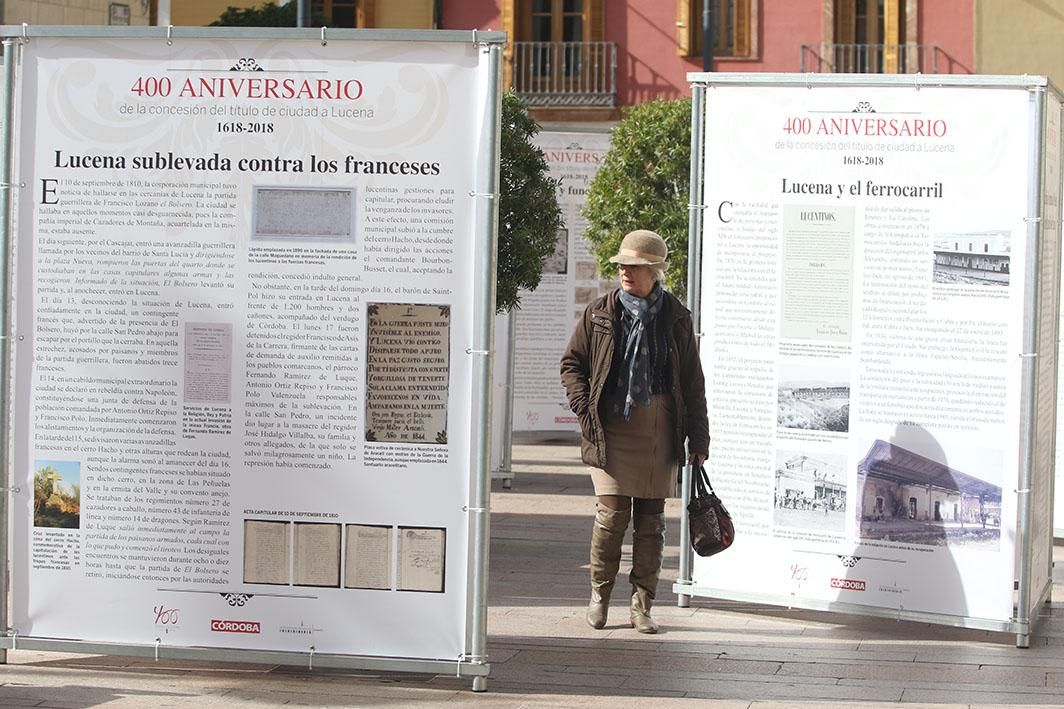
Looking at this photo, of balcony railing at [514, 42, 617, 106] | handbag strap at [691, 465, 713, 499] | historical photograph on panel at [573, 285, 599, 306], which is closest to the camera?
handbag strap at [691, 465, 713, 499]

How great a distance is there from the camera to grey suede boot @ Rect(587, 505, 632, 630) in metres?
8.59

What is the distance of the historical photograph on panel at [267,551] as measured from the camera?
7.24 meters

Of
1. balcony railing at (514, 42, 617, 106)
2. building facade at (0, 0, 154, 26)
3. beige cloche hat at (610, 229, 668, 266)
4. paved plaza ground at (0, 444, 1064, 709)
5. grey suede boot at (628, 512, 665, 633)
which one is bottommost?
paved plaza ground at (0, 444, 1064, 709)

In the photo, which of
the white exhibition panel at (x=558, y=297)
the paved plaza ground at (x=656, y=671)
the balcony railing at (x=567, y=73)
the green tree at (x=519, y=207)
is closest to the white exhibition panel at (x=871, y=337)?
the paved plaza ground at (x=656, y=671)

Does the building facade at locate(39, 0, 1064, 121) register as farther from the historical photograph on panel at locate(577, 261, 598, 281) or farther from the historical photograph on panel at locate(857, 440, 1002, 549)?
the historical photograph on panel at locate(857, 440, 1002, 549)

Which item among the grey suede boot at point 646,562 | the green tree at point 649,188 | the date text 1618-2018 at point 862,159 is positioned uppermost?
the green tree at point 649,188

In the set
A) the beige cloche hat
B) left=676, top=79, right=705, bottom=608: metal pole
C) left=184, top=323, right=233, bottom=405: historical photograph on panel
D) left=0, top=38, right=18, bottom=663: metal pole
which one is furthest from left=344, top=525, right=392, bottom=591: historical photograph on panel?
left=676, top=79, right=705, bottom=608: metal pole

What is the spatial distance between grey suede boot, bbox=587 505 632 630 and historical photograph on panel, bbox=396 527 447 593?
1.55 meters

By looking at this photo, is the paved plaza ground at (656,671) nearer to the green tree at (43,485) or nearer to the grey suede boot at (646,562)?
the grey suede boot at (646,562)

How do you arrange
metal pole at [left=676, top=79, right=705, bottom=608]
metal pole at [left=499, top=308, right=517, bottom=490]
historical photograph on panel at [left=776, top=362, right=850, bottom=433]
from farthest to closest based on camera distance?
metal pole at [left=499, top=308, right=517, bottom=490]
metal pole at [left=676, top=79, right=705, bottom=608]
historical photograph on panel at [left=776, top=362, right=850, bottom=433]

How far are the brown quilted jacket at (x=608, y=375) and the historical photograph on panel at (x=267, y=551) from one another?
169 centimetres

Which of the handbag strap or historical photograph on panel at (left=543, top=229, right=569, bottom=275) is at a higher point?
historical photograph on panel at (left=543, top=229, right=569, bottom=275)

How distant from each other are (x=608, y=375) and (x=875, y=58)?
2343 cm

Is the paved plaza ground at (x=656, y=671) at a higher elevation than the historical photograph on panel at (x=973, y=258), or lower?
lower
